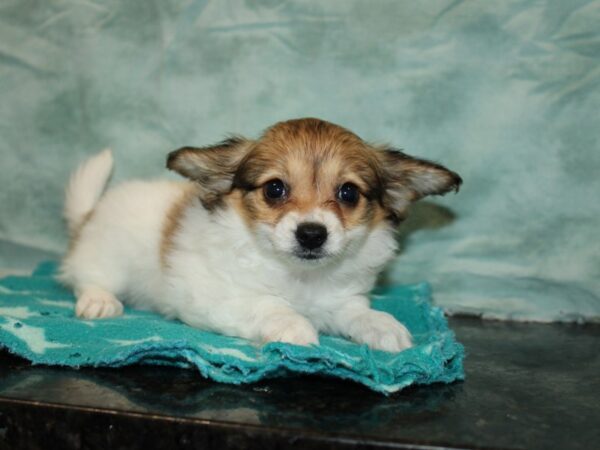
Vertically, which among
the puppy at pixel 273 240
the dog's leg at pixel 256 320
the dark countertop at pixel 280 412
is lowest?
the dark countertop at pixel 280 412

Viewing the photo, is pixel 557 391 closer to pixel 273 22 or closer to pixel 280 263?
pixel 280 263

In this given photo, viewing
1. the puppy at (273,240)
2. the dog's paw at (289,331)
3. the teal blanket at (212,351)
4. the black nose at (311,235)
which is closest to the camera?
the teal blanket at (212,351)

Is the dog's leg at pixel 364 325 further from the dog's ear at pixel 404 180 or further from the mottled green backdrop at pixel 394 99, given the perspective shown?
the mottled green backdrop at pixel 394 99

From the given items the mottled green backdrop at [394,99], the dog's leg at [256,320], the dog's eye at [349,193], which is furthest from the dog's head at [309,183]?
the mottled green backdrop at [394,99]

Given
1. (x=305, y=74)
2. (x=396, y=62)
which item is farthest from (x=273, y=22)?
(x=396, y=62)

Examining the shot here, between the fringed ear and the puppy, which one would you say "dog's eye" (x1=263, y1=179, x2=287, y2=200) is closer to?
the puppy

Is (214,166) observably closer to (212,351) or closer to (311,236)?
(311,236)

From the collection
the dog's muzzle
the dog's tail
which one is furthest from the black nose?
the dog's tail
